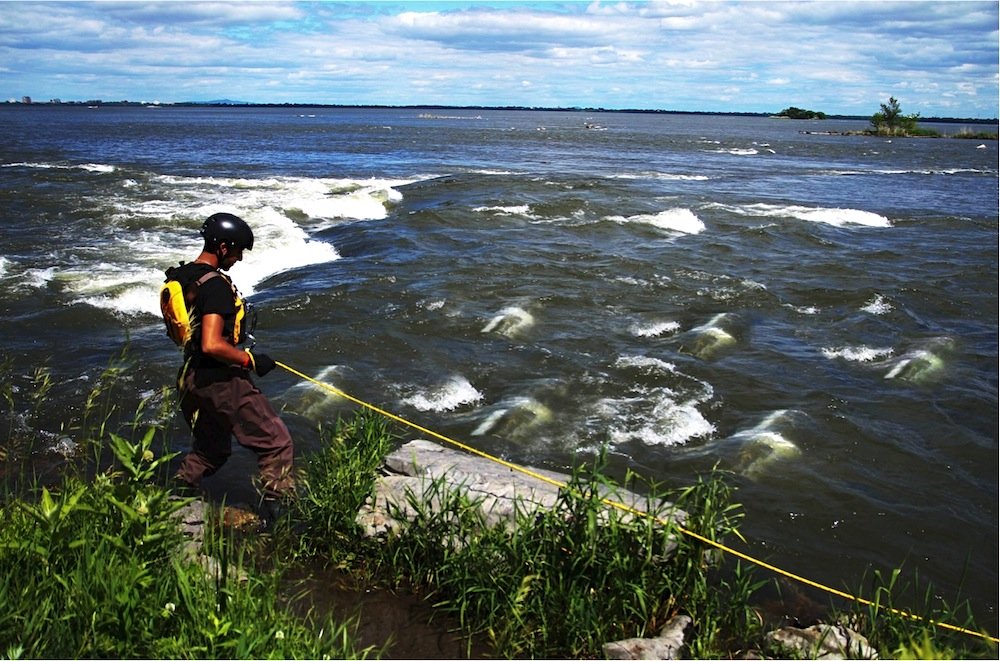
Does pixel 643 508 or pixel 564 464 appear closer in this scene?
pixel 643 508

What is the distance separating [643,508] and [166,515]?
3.12 m

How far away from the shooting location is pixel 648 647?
14.8 ft

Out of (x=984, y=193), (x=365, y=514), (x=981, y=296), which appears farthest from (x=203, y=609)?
(x=984, y=193)

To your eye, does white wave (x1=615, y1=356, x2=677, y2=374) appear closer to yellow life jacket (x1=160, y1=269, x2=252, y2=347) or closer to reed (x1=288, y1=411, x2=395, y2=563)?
reed (x1=288, y1=411, x2=395, y2=563)

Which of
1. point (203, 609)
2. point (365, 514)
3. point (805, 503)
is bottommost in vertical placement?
point (805, 503)

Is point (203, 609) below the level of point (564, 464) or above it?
above

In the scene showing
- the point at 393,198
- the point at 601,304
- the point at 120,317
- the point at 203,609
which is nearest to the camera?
the point at 203,609

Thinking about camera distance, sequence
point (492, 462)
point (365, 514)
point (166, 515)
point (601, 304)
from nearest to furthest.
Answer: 1. point (166, 515)
2. point (365, 514)
3. point (492, 462)
4. point (601, 304)

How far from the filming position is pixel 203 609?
3943 millimetres

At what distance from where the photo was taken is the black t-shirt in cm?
535

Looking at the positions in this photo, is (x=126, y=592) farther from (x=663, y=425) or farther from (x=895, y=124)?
(x=895, y=124)

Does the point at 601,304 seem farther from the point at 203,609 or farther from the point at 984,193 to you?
the point at 984,193

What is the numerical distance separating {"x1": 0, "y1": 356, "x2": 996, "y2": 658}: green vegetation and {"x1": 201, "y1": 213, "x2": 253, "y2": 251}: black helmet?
1.10 m

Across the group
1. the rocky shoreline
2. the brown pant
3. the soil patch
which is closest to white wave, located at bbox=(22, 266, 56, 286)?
the brown pant
